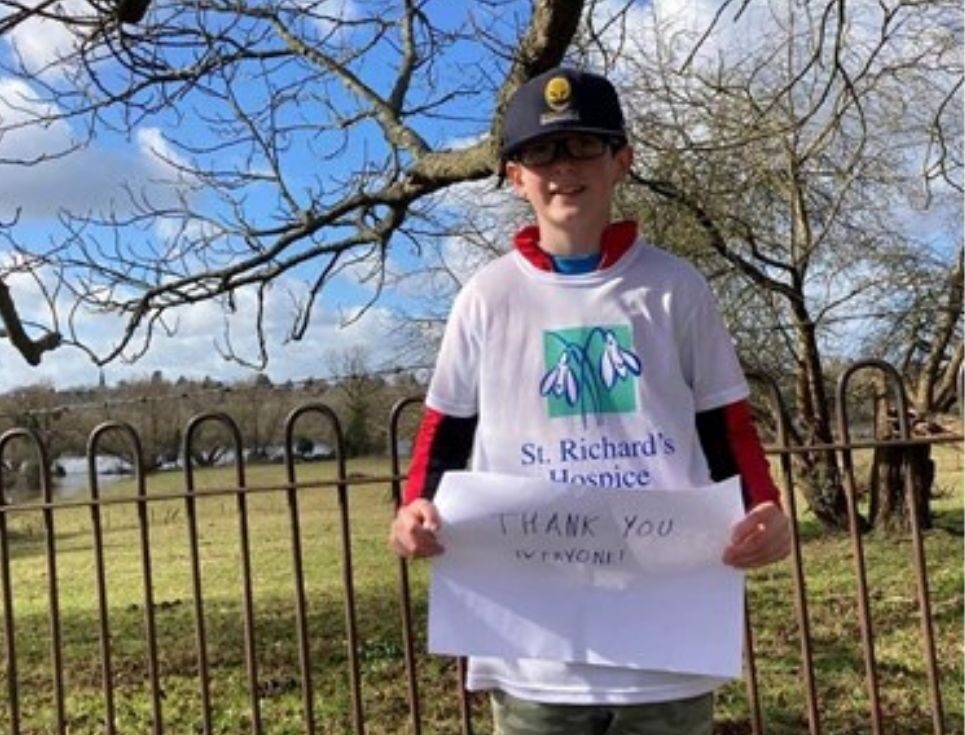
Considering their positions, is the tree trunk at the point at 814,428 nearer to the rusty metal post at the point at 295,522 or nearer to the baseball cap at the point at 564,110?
the rusty metal post at the point at 295,522

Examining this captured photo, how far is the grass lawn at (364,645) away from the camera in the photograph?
5.43 metres

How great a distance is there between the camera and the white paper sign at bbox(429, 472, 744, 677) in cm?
187

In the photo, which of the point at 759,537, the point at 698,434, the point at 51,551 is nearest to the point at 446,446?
the point at 698,434

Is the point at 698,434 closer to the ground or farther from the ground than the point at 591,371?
closer to the ground

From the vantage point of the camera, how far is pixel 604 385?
1859 mm

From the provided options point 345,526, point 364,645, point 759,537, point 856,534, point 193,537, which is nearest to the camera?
point 759,537

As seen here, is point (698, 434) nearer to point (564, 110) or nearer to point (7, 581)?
point (564, 110)

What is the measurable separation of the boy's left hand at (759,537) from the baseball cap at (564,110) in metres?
0.59

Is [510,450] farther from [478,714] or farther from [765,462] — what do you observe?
[478,714]

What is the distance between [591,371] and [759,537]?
13.3 inches

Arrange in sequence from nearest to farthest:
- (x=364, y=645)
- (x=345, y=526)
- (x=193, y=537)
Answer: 1. (x=345, y=526)
2. (x=193, y=537)
3. (x=364, y=645)

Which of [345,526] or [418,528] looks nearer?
[418,528]

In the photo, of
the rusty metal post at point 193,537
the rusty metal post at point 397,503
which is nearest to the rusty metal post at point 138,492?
the rusty metal post at point 193,537

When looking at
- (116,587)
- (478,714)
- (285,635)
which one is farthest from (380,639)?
(116,587)
